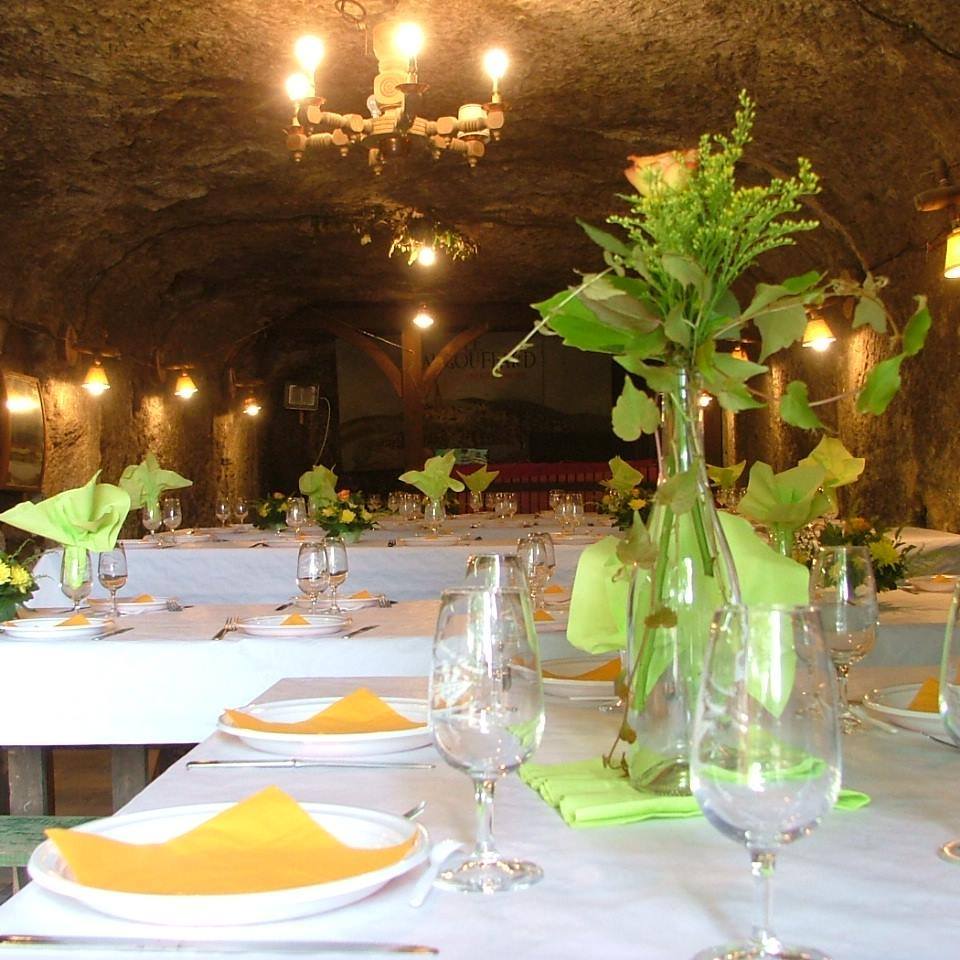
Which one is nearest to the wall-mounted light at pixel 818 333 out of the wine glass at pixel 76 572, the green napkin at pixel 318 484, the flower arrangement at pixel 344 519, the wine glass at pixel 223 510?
the green napkin at pixel 318 484

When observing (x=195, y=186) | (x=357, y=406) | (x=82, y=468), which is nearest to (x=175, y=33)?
(x=195, y=186)

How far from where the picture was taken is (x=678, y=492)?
1.13 meters

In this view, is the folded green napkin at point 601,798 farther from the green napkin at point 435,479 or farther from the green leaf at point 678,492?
the green napkin at point 435,479

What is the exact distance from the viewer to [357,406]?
668 inches

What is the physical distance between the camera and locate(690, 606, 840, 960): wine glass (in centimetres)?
77

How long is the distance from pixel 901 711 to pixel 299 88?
4631 millimetres

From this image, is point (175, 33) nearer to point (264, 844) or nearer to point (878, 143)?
point (878, 143)

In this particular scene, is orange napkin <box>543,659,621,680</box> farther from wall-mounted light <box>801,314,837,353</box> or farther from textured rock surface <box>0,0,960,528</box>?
wall-mounted light <box>801,314,837,353</box>

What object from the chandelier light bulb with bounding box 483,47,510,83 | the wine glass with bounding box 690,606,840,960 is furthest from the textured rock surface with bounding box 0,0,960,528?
the wine glass with bounding box 690,606,840,960

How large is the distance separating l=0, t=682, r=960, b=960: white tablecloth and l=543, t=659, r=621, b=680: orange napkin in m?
0.57

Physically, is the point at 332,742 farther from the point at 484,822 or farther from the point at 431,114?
the point at 431,114

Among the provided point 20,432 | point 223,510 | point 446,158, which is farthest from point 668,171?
point 20,432

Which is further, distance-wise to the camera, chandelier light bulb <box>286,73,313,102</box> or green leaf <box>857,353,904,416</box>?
chandelier light bulb <box>286,73,313,102</box>

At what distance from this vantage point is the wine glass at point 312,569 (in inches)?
104
